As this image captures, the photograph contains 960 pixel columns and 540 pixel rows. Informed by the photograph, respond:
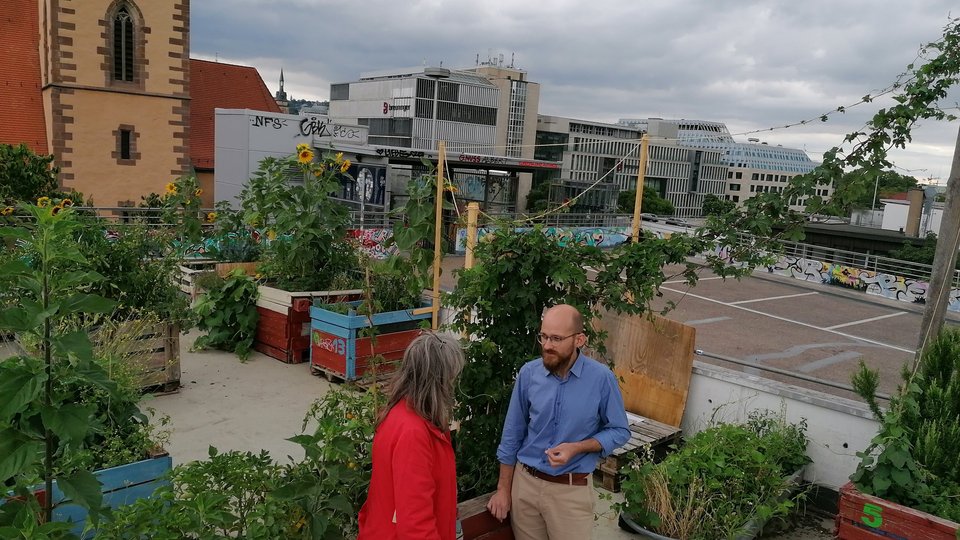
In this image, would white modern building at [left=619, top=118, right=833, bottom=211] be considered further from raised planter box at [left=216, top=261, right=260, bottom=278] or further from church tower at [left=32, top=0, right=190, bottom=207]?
raised planter box at [left=216, top=261, right=260, bottom=278]

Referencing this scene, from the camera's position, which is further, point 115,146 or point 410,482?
point 115,146

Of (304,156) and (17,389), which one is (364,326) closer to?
(304,156)

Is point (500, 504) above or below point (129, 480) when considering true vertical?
above

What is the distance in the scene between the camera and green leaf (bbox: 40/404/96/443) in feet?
6.67

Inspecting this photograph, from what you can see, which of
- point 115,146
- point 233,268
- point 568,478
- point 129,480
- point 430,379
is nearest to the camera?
point 430,379

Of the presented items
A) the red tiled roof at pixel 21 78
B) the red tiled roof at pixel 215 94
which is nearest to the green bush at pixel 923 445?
the red tiled roof at pixel 21 78

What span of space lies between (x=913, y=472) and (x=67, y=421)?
4.90 m

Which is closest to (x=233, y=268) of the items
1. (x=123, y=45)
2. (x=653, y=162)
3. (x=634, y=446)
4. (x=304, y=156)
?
(x=304, y=156)

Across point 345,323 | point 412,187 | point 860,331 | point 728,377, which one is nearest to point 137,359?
point 345,323

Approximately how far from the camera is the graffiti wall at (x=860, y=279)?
23578mm

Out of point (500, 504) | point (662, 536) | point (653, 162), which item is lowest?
point (662, 536)

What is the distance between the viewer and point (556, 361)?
128 inches

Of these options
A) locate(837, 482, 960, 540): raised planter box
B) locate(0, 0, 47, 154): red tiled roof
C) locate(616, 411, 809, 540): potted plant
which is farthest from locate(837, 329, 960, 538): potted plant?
locate(0, 0, 47, 154): red tiled roof

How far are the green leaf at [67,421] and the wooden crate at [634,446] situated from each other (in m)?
4.13
